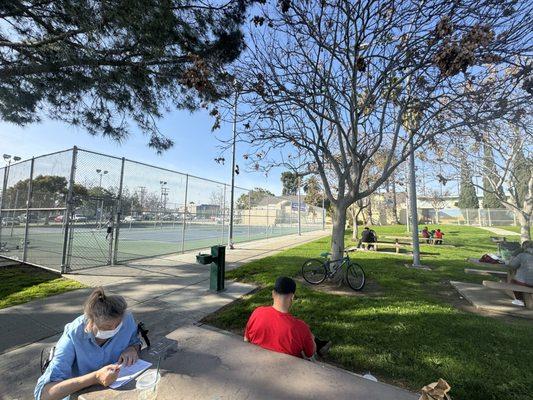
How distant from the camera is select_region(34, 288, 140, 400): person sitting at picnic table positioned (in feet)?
5.42

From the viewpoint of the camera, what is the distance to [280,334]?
2.40m

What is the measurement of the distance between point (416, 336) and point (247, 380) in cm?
348

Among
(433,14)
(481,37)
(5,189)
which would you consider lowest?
(5,189)

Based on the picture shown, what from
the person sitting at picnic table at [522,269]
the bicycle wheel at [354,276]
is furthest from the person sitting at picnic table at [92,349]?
the person sitting at picnic table at [522,269]

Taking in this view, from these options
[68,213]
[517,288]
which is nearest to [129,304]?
[68,213]

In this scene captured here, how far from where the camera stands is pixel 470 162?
14.6 m

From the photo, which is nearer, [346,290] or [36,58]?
[36,58]

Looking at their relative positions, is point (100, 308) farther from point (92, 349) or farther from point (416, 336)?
point (416, 336)

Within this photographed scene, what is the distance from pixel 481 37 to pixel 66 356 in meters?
5.81

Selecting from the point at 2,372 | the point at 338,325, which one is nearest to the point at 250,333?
the point at 338,325

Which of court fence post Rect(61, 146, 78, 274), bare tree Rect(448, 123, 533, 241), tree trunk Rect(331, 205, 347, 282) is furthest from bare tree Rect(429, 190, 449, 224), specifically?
court fence post Rect(61, 146, 78, 274)

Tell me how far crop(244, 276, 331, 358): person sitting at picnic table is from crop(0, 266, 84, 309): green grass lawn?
519 centimetres

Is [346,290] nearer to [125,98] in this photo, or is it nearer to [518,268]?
[518,268]

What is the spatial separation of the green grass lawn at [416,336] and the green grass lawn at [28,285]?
11.7 feet
